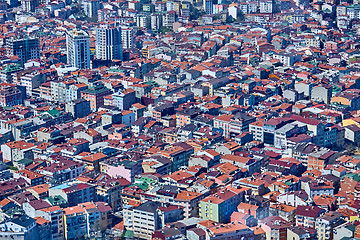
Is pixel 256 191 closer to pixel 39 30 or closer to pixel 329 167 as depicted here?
pixel 329 167

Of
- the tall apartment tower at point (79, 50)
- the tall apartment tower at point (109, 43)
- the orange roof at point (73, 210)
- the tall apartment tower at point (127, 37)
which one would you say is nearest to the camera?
the orange roof at point (73, 210)

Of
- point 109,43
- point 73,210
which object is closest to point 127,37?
point 109,43

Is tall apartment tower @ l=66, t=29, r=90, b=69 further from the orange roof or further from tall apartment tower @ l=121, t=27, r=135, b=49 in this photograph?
the orange roof

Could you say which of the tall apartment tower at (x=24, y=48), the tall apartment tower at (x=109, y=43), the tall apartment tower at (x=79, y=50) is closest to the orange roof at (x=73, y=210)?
the tall apartment tower at (x=79, y=50)

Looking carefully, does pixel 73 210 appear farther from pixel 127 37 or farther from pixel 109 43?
pixel 127 37

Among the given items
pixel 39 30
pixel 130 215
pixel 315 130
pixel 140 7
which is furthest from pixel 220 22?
pixel 130 215

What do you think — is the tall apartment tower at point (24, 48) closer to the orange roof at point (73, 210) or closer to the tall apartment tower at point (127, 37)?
the tall apartment tower at point (127, 37)
